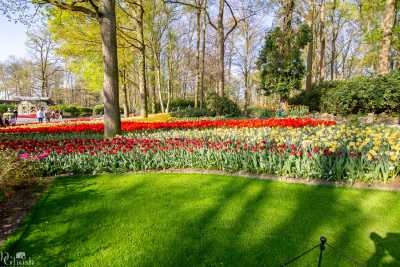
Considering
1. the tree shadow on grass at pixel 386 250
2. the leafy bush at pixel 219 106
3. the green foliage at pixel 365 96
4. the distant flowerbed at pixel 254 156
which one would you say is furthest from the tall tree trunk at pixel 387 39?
the tree shadow on grass at pixel 386 250

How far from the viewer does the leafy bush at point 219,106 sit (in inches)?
602

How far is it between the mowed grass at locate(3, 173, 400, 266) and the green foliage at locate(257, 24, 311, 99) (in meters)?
12.2

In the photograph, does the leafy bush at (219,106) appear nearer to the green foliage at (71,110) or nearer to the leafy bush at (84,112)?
the green foliage at (71,110)

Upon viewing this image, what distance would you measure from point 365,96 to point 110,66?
993 cm

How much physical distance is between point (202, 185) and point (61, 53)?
52.0 ft

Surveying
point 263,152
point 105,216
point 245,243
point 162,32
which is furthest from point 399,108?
point 162,32

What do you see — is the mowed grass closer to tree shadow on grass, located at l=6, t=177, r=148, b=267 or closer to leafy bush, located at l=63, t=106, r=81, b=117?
tree shadow on grass, located at l=6, t=177, r=148, b=267

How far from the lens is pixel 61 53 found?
16078mm

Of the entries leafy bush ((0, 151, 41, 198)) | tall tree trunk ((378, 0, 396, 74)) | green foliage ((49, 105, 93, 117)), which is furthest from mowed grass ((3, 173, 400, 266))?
green foliage ((49, 105, 93, 117))

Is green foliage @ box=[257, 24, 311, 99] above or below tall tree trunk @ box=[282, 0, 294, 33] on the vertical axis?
below

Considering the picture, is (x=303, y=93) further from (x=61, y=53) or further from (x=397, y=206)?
(x=61, y=53)

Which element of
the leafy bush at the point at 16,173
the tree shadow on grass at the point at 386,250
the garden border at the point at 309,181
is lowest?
the tree shadow on grass at the point at 386,250

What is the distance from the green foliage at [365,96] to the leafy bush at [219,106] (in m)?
4.96

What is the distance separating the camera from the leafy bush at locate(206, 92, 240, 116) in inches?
A: 602
